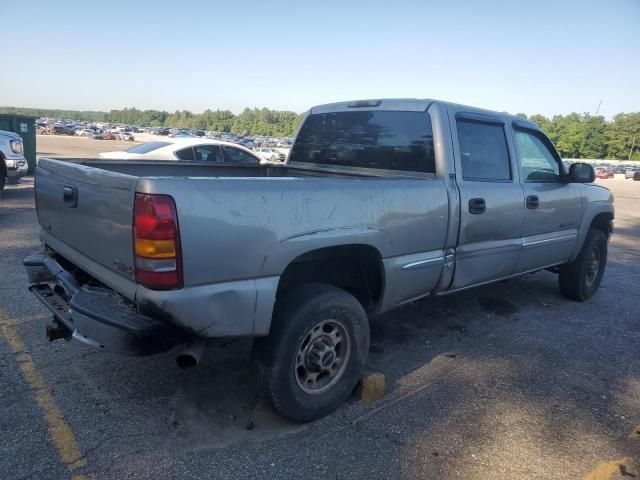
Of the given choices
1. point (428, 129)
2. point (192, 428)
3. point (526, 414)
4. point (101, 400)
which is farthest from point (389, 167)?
point (101, 400)

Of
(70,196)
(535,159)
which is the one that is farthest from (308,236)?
(535,159)

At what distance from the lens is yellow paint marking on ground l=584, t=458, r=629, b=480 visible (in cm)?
256

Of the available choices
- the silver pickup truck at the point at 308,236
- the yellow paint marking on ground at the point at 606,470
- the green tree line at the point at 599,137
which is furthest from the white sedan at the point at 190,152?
the green tree line at the point at 599,137

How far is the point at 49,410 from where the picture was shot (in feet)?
9.68

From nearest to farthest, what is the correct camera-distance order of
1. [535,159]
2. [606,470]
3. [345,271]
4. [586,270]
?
1. [606,470]
2. [345,271]
3. [535,159]
4. [586,270]

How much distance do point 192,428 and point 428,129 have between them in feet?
8.63

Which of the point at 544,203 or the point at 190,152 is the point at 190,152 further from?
the point at 544,203

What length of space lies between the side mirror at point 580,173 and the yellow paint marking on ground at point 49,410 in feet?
15.3

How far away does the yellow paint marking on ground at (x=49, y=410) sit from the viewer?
100 inches

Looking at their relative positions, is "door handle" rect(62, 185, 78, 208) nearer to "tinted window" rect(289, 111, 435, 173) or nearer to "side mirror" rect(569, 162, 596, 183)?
"tinted window" rect(289, 111, 435, 173)

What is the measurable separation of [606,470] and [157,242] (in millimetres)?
2567

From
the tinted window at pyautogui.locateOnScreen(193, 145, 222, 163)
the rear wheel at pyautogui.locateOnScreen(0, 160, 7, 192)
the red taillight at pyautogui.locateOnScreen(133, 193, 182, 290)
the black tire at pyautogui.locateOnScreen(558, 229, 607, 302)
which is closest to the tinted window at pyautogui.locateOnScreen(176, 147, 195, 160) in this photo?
the tinted window at pyautogui.locateOnScreen(193, 145, 222, 163)

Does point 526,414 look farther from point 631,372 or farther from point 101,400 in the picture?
point 101,400

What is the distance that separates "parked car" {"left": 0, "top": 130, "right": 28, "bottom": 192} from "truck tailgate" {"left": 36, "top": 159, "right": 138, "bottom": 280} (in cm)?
839
